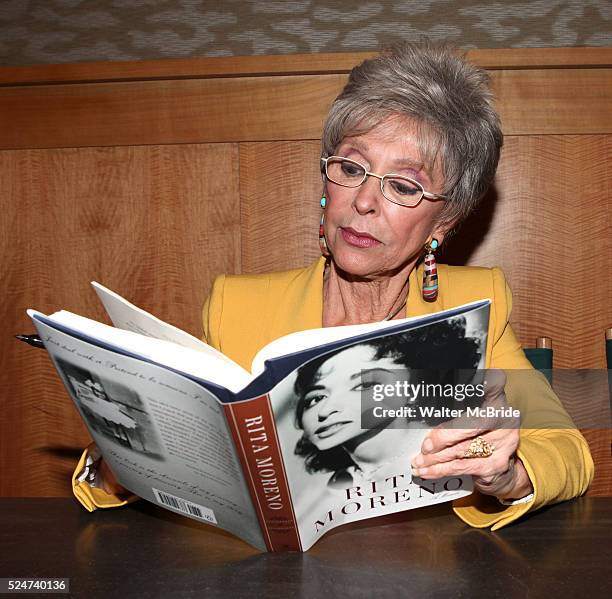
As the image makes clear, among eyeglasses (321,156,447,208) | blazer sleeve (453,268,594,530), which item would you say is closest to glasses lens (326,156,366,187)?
eyeglasses (321,156,447,208)

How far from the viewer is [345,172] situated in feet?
4.84

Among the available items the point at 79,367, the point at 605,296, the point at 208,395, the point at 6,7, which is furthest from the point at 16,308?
the point at 605,296

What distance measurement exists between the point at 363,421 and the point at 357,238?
0.62 m

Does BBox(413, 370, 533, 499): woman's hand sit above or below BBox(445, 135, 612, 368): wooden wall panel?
above

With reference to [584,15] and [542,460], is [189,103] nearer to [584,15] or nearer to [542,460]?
[584,15]

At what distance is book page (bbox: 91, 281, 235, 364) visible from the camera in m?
0.93

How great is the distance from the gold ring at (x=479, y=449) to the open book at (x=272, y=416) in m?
0.05

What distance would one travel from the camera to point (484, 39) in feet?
6.49

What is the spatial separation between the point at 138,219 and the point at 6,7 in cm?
71

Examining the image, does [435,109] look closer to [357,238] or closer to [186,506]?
[357,238]

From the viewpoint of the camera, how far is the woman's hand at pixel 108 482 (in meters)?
1.12

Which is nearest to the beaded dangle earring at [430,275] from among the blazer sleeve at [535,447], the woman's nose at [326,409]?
the blazer sleeve at [535,447]

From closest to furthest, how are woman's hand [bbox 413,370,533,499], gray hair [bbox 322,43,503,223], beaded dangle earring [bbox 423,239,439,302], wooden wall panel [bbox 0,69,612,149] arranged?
woman's hand [bbox 413,370,533,499] < gray hair [bbox 322,43,503,223] < beaded dangle earring [bbox 423,239,439,302] < wooden wall panel [bbox 0,69,612,149]

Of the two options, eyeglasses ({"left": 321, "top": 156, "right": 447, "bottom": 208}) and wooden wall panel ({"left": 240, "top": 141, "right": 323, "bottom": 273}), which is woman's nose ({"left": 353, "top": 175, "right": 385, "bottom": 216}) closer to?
eyeglasses ({"left": 321, "top": 156, "right": 447, "bottom": 208})
